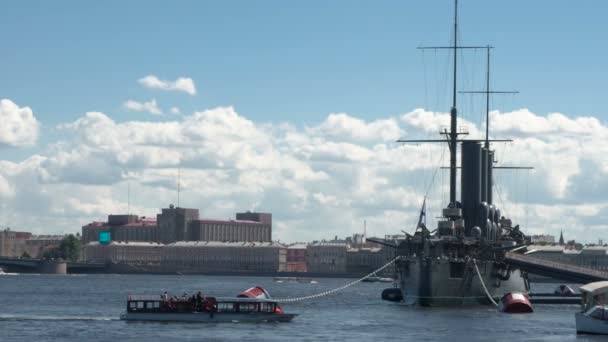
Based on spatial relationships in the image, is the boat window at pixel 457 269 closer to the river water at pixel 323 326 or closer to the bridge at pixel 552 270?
the river water at pixel 323 326

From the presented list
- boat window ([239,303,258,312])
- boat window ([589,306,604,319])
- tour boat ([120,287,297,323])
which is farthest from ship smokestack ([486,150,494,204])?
boat window ([589,306,604,319])

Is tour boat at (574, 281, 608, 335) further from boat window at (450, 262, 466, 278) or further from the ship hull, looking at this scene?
boat window at (450, 262, 466, 278)

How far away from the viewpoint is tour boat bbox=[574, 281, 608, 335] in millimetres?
67562

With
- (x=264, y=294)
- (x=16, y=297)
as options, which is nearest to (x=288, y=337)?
(x=264, y=294)

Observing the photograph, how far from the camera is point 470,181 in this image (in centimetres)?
10175

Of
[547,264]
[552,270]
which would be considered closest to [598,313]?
[547,264]

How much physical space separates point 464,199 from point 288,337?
3814cm

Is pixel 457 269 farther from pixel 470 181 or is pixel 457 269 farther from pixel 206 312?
pixel 206 312

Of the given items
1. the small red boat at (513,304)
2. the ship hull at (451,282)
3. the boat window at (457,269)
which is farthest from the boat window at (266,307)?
the small red boat at (513,304)

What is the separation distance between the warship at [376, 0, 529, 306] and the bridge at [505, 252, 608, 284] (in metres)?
0.86

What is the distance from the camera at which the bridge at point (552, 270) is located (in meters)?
96.8

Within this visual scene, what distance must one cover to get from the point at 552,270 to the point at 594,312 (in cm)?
3293

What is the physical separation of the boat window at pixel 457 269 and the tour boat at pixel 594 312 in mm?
18894

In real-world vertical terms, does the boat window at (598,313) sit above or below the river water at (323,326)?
above
